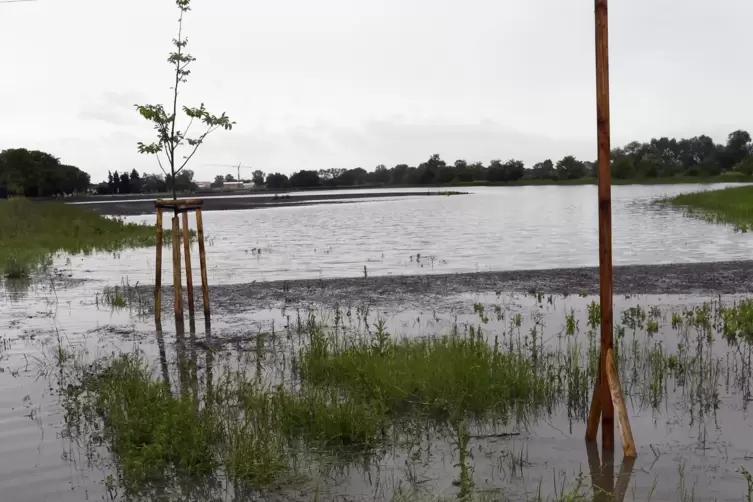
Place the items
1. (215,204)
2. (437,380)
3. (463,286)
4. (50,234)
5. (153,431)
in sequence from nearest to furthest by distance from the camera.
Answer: (153,431) → (437,380) → (463,286) → (50,234) → (215,204)

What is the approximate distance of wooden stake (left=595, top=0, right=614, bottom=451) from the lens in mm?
7199

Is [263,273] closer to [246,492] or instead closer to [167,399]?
[167,399]

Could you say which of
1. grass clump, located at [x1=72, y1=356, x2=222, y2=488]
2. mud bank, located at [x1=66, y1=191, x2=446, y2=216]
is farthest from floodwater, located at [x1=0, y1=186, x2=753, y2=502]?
mud bank, located at [x1=66, y1=191, x2=446, y2=216]

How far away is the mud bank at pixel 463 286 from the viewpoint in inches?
682

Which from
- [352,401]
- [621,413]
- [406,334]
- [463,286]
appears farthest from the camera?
[463,286]

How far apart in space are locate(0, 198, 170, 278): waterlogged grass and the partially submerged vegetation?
17753 mm

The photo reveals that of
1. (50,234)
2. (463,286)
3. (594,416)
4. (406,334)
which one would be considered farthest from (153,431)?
(50,234)

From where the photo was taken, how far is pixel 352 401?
314 inches

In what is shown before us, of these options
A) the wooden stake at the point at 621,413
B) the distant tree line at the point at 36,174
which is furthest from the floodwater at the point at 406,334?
the distant tree line at the point at 36,174

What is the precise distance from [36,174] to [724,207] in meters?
135

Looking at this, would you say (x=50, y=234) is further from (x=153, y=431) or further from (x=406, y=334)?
(x=153, y=431)

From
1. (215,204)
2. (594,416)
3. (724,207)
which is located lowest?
(594,416)

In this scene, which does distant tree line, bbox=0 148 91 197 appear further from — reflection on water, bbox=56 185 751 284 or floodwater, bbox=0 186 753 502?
floodwater, bbox=0 186 753 502

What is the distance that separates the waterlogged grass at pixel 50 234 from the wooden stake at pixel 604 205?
74.4 ft
